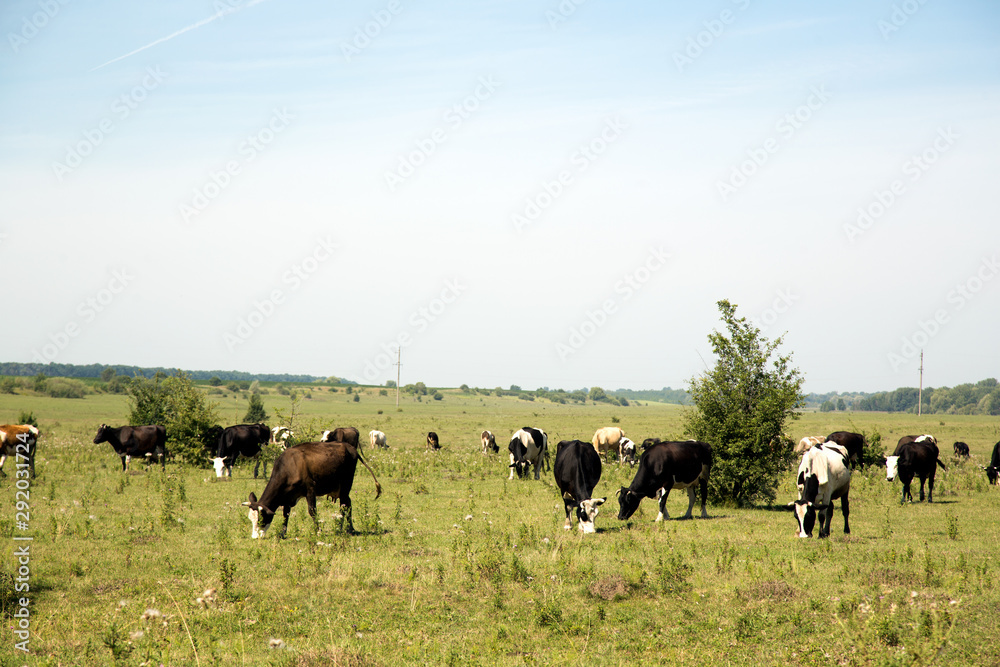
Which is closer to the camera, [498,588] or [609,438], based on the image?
[498,588]

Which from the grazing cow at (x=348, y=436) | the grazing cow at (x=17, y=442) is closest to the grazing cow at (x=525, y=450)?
the grazing cow at (x=348, y=436)

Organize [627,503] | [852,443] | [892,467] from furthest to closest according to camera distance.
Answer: [852,443] < [892,467] < [627,503]

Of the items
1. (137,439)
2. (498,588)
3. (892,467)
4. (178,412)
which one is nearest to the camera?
(498,588)

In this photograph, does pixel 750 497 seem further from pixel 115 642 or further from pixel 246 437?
pixel 246 437

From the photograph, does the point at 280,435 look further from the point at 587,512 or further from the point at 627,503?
the point at 587,512

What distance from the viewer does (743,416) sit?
67.1 ft

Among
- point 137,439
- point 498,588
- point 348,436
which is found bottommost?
point 137,439

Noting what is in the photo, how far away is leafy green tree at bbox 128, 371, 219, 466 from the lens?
30.3 metres

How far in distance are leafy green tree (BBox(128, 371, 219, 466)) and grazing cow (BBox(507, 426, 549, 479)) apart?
1294 cm

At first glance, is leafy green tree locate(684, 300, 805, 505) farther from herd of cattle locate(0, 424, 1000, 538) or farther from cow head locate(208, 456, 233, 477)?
cow head locate(208, 456, 233, 477)

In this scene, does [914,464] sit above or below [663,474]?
above

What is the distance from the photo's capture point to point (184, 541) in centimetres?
1502

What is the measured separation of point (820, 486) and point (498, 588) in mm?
8340

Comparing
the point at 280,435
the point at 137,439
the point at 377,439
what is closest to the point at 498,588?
the point at 137,439
